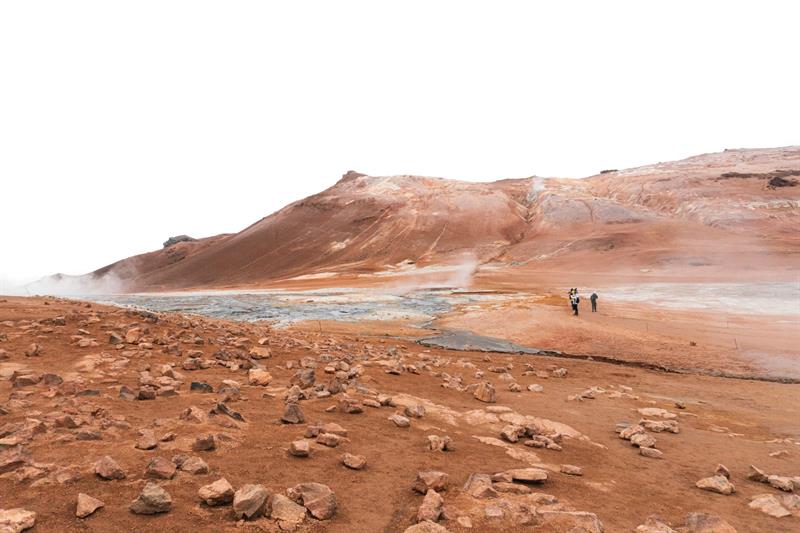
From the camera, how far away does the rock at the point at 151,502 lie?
4473mm

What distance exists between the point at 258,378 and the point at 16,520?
6.06 metres

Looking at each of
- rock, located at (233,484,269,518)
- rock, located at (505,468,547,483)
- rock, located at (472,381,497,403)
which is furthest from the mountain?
rock, located at (233,484,269,518)

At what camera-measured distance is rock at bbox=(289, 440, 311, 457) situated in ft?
20.5

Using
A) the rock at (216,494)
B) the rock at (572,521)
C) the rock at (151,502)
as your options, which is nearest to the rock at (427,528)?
the rock at (572,521)

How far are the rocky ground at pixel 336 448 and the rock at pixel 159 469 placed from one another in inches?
0.6

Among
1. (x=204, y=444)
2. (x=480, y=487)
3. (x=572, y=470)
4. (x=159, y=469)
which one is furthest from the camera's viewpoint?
(x=572, y=470)

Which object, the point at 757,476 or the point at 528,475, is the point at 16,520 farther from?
the point at 757,476

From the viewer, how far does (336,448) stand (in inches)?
268

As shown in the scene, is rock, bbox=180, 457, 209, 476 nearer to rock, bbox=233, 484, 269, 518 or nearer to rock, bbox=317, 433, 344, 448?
rock, bbox=233, 484, 269, 518

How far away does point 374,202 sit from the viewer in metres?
149

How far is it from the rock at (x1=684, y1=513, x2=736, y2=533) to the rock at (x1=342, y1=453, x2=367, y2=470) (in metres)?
3.88

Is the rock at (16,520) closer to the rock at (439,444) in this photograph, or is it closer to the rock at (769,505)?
the rock at (439,444)

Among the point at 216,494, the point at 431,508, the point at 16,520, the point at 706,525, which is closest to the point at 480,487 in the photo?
the point at 431,508

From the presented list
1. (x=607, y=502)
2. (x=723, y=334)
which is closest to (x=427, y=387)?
(x=607, y=502)
